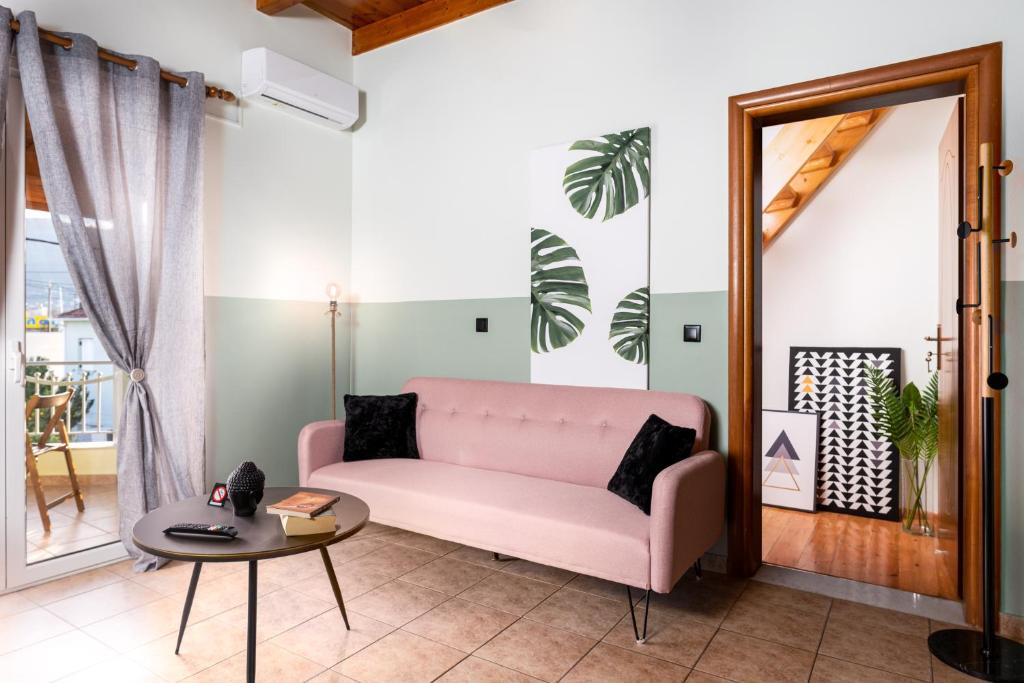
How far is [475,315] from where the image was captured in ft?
12.5

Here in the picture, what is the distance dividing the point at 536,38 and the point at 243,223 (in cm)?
206

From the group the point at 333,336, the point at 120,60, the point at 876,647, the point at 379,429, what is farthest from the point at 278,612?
the point at 120,60

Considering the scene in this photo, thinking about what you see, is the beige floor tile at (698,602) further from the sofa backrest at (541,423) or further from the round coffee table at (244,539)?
the round coffee table at (244,539)

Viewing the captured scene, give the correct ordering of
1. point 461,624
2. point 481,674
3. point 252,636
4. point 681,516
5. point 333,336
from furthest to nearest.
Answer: point 333,336 < point 461,624 < point 681,516 < point 481,674 < point 252,636

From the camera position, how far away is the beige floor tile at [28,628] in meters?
2.28

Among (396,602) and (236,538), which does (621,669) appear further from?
(236,538)

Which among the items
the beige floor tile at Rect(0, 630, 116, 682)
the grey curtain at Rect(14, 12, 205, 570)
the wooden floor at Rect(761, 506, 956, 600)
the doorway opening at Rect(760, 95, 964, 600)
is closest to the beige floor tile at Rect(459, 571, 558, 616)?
the wooden floor at Rect(761, 506, 956, 600)

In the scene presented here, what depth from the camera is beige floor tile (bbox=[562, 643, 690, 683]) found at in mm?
2055

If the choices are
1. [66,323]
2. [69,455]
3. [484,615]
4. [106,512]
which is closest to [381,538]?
[484,615]

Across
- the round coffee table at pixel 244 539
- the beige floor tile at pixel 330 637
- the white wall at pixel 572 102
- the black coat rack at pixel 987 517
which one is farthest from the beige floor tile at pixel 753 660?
the white wall at pixel 572 102

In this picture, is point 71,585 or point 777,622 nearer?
point 777,622

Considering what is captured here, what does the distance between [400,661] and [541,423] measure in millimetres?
1387

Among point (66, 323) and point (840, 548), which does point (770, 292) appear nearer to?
point (840, 548)

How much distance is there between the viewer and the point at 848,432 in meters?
4.11
